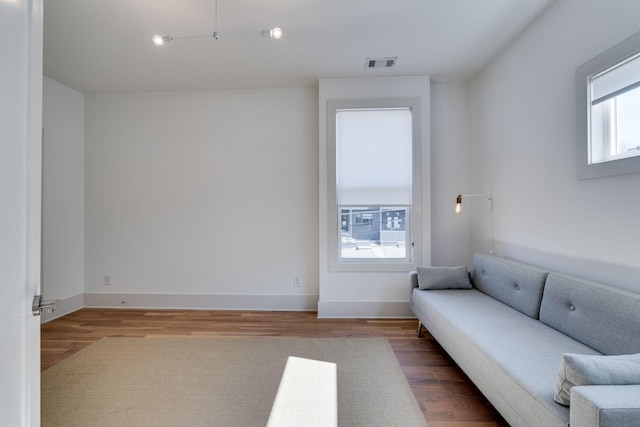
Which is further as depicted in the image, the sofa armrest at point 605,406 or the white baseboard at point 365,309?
the white baseboard at point 365,309

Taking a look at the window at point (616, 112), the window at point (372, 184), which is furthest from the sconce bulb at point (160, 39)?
the window at point (616, 112)

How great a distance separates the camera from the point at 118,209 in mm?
3689

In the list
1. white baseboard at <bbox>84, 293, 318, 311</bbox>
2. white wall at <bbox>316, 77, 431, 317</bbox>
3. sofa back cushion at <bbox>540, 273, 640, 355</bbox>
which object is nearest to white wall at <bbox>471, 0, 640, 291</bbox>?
sofa back cushion at <bbox>540, 273, 640, 355</bbox>

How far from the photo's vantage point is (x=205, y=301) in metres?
3.61

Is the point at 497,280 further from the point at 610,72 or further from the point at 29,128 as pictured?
the point at 29,128

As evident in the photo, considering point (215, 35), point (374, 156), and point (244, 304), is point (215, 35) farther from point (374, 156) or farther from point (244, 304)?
point (244, 304)

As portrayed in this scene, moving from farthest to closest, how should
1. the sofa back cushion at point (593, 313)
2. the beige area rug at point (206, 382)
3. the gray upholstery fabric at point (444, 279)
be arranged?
the gray upholstery fabric at point (444, 279)
the beige area rug at point (206, 382)
the sofa back cushion at point (593, 313)

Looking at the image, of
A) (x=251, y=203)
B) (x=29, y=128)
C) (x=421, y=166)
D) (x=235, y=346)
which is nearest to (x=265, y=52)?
(x=251, y=203)

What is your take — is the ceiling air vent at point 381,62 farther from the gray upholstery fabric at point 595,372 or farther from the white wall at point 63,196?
the white wall at point 63,196

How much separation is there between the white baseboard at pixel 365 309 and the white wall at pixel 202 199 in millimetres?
271

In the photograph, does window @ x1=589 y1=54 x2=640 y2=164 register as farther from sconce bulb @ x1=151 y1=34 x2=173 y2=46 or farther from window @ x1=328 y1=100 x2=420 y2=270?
sconce bulb @ x1=151 y1=34 x2=173 y2=46

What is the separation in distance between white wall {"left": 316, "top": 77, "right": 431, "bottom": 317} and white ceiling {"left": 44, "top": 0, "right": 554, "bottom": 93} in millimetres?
138

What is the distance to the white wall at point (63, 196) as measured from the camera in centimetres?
327

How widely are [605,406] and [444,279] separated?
186 centimetres
